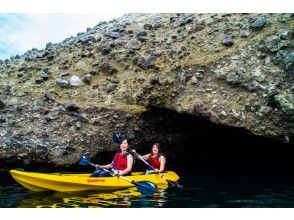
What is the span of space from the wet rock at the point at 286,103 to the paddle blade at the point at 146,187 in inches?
199

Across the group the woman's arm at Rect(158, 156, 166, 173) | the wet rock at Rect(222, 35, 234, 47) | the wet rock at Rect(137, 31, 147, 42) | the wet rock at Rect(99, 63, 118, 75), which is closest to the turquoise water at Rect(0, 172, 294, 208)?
the woman's arm at Rect(158, 156, 166, 173)

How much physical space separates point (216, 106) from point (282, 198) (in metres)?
4.16

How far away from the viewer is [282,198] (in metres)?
12.8

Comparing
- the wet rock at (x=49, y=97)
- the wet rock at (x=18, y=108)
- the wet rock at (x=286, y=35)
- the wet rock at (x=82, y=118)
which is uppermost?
the wet rock at (x=286, y=35)

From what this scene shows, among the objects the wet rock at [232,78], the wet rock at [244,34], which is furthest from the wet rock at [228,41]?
the wet rock at [232,78]

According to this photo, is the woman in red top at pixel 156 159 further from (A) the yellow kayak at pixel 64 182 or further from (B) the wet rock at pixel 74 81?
(B) the wet rock at pixel 74 81

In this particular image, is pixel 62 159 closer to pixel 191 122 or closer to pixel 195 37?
pixel 191 122

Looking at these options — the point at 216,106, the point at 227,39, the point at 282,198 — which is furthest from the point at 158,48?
the point at 282,198

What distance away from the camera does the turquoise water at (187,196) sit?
12.3m

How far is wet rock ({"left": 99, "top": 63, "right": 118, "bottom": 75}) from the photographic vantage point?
19.1 meters

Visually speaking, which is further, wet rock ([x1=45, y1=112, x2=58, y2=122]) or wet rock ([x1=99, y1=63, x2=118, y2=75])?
wet rock ([x1=99, y1=63, x2=118, y2=75])

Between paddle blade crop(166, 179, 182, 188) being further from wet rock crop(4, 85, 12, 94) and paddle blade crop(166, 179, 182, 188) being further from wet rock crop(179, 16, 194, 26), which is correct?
wet rock crop(4, 85, 12, 94)

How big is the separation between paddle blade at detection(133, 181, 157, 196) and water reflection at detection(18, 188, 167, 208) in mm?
145

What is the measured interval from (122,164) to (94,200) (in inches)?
111
